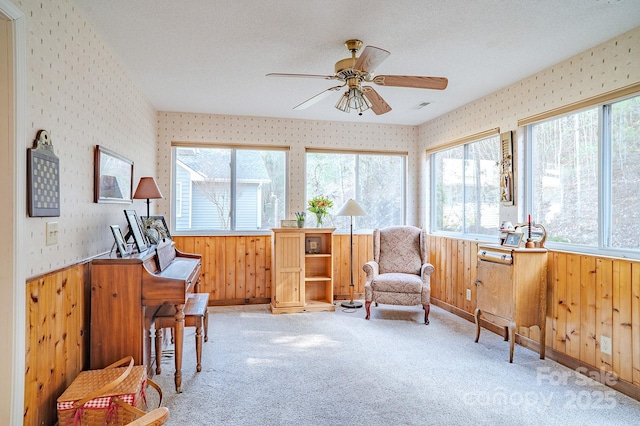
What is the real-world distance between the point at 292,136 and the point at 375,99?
235 cm

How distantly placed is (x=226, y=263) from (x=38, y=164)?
3278mm

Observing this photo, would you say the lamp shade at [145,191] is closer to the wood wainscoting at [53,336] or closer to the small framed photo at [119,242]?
the small framed photo at [119,242]

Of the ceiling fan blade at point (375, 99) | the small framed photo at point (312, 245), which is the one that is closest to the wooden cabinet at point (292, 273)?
the small framed photo at point (312, 245)

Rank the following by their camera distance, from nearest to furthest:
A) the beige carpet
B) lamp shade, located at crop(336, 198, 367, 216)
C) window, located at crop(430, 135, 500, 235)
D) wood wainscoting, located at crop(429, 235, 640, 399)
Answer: the beige carpet < wood wainscoting, located at crop(429, 235, 640, 399) < window, located at crop(430, 135, 500, 235) < lamp shade, located at crop(336, 198, 367, 216)

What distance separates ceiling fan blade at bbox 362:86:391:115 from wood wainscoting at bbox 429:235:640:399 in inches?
76.7

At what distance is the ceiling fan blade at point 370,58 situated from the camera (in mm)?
2299

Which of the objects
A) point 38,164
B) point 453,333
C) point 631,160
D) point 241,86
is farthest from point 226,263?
point 631,160

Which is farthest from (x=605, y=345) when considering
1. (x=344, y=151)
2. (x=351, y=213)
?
(x=344, y=151)

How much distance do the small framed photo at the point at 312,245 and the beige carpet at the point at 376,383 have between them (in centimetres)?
129

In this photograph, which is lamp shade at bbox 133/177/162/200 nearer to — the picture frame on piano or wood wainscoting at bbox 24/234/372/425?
the picture frame on piano

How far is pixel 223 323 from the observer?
4.12 metres

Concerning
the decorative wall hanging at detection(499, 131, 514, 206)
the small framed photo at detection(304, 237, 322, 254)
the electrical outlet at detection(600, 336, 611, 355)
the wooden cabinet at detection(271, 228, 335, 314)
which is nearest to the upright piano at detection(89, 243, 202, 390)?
the wooden cabinet at detection(271, 228, 335, 314)

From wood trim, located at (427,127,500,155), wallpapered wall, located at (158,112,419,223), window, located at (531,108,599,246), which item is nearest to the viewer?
window, located at (531,108,599,246)

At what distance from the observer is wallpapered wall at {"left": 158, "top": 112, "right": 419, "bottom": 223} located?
489 centimetres
